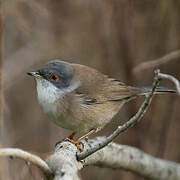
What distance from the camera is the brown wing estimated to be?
446cm

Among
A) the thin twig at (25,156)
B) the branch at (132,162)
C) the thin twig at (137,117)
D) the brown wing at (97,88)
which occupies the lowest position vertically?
the branch at (132,162)

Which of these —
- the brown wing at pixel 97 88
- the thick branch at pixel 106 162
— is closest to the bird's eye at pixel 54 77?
the brown wing at pixel 97 88

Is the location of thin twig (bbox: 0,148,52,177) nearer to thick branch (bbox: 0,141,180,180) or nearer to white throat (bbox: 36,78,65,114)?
thick branch (bbox: 0,141,180,180)

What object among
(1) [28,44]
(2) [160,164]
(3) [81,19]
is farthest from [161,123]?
(1) [28,44]

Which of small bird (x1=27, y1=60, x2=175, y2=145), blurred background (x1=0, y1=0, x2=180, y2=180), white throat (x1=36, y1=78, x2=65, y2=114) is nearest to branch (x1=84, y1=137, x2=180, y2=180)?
small bird (x1=27, y1=60, x2=175, y2=145)

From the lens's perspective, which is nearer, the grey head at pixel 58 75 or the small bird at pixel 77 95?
the small bird at pixel 77 95

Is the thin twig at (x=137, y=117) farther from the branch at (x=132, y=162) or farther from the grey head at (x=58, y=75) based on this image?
the grey head at (x=58, y=75)

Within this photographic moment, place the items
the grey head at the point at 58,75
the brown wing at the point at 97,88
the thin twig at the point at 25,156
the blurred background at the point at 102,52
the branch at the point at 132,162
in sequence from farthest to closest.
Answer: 1. the blurred background at the point at 102,52
2. the brown wing at the point at 97,88
3. the grey head at the point at 58,75
4. the branch at the point at 132,162
5. the thin twig at the point at 25,156

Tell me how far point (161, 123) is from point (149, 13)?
179cm

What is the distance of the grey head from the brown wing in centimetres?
11

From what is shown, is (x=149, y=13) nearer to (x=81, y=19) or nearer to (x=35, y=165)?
(x=81, y=19)

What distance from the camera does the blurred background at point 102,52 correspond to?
570 cm

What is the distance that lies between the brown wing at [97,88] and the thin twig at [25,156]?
2133 mm

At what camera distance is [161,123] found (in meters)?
5.89
